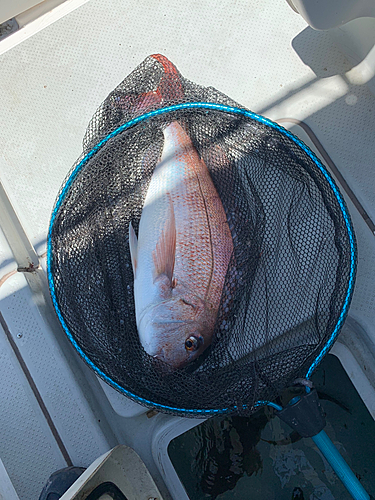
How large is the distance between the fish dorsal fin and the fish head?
15cm

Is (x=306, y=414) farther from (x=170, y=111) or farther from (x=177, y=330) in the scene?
(x=170, y=111)

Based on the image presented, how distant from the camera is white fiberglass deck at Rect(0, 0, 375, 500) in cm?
204

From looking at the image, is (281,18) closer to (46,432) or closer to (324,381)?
(324,381)

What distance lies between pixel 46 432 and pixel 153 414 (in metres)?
0.54

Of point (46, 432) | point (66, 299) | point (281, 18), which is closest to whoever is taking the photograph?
point (66, 299)

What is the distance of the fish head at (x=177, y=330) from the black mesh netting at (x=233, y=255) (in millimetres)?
63

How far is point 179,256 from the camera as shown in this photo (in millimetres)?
1875

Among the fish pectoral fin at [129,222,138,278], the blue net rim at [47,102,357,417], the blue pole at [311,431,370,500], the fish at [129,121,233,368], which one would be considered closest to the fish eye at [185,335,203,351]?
the fish at [129,121,233,368]

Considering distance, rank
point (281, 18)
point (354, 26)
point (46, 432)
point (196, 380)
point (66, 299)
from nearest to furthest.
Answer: point (196, 380)
point (66, 299)
point (46, 432)
point (354, 26)
point (281, 18)

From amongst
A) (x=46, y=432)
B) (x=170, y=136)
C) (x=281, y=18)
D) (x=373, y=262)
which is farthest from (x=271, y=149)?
(x=46, y=432)

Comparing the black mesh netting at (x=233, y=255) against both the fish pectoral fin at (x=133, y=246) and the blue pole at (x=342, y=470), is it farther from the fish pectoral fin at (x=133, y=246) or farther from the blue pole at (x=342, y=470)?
the blue pole at (x=342, y=470)

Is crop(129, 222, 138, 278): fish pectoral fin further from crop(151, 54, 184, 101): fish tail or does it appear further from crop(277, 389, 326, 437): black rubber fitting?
crop(277, 389, 326, 437): black rubber fitting

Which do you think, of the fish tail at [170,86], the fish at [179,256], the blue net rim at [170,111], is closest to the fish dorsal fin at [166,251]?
the fish at [179,256]

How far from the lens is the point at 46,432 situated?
1.99m
